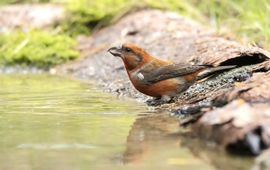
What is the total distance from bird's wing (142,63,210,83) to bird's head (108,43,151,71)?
21 centimetres

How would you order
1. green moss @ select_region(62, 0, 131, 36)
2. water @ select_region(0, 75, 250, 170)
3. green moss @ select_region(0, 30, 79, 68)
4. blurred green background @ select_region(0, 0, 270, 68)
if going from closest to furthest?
water @ select_region(0, 75, 250, 170) < blurred green background @ select_region(0, 0, 270, 68) < green moss @ select_region(0, 30, 79, 68) < green moss @ select_region(62, 0, 131, 36)

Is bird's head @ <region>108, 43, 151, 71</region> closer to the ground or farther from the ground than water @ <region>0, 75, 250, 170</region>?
farther from the ground

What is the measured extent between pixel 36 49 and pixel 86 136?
21.2 ft

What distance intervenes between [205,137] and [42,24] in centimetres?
800

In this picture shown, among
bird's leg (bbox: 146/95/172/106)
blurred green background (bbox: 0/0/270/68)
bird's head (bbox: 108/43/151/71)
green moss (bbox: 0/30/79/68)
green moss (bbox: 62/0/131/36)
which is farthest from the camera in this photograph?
green moss (bbox: 62/0/131/36)

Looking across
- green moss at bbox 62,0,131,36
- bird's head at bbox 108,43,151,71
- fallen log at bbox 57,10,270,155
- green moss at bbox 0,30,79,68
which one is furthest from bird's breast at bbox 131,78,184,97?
green moss at bbox 62,0,131,36

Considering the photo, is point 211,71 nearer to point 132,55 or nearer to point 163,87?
point 163,87

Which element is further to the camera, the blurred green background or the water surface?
the blurred green background

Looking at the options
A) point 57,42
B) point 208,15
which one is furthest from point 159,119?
point 208,15

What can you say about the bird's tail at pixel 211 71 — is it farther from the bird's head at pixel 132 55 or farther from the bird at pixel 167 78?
the bird's head at pixel 132 55

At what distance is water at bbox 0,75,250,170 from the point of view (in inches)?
118

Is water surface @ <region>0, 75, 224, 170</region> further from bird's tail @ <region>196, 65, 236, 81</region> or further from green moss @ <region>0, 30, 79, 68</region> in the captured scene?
green moss @ <region>0, 30, 79, 68</region>

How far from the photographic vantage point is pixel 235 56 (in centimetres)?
528

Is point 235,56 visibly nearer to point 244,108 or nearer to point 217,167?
point 244,108
